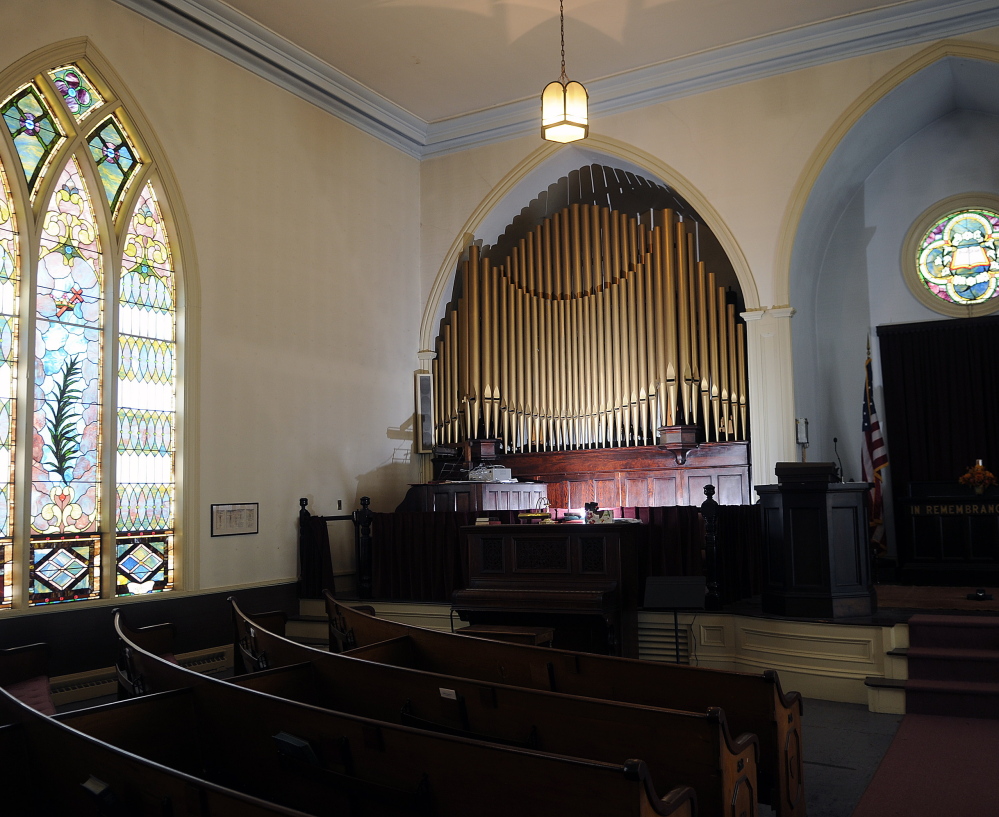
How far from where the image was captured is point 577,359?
31.4 feet

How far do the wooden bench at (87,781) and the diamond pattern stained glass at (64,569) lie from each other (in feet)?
11.9

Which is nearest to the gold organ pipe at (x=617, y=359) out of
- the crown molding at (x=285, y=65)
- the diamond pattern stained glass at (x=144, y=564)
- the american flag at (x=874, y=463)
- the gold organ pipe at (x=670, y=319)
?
the gold organ pipe at (x=670, y=319)

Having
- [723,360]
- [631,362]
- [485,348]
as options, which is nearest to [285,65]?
[485,348]

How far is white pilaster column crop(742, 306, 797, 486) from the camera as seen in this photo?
319 inches

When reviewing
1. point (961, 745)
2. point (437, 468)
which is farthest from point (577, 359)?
point (961, 745)

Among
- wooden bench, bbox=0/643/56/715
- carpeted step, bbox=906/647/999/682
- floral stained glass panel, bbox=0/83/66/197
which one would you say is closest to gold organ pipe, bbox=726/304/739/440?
carpeted step, bbox=906/647/999/682

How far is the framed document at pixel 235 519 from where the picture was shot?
7355 millimetres

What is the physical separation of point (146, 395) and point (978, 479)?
728cm

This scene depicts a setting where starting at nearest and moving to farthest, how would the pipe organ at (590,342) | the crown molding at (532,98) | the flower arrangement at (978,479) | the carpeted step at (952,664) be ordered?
the carpeted step at (952,664) → the crown molding at (532,98) → the flower arrangement at (978,479) → the pipe organ at (590,342)

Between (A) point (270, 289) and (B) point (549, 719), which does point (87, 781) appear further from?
(A) point (270, 289)

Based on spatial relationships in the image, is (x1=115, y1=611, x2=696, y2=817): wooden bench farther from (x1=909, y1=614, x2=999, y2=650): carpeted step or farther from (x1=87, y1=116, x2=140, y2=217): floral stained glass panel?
(x1=87, y1=116, x2=140, y2=217): floral stained glass panel

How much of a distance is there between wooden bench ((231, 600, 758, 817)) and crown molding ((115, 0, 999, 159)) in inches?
238

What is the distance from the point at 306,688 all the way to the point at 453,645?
2.49 ft

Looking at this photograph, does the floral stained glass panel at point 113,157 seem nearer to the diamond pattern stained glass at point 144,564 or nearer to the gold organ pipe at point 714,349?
the diamond pattern stained glass at point 144,564
